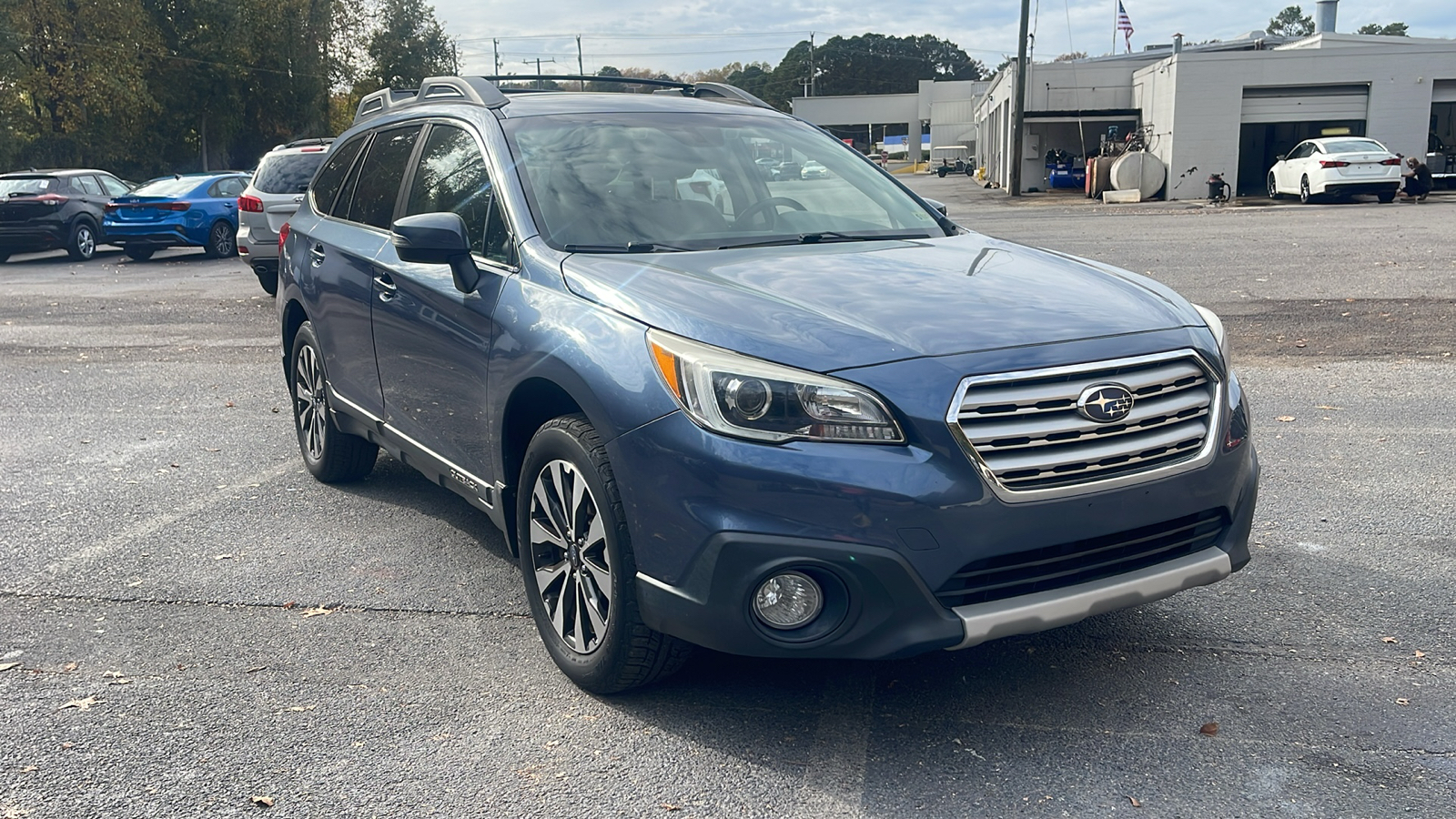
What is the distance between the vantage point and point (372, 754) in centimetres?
333

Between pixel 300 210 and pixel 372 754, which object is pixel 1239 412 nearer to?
pixel 372 754

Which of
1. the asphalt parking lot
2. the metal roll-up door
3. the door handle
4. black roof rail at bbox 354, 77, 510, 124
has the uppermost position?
the metal roll-up door

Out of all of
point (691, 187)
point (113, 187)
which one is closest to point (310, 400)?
point (691, 187)

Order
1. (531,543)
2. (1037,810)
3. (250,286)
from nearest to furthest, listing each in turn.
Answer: (1037,810)
(531,543)
(250,286)

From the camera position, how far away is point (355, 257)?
16.9ft

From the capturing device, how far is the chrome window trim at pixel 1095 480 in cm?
303

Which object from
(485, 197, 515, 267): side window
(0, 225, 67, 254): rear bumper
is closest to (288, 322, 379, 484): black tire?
(485, 197, 515, 267): side window

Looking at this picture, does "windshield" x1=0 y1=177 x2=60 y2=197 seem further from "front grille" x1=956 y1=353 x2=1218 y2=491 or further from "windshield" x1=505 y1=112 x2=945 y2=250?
"front grille" x1=956 y1=353 x2=1218 y2=491

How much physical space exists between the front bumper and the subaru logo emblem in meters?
0.19

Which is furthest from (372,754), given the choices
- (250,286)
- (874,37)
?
(874,37)

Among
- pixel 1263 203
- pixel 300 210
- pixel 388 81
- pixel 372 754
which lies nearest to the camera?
pixel 372 754

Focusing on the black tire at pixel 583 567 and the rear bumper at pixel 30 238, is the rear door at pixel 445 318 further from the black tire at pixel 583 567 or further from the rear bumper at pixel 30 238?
the rear bumper at pixel 30 238

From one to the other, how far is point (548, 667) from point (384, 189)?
2.39 meters

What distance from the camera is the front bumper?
2.99 metres
